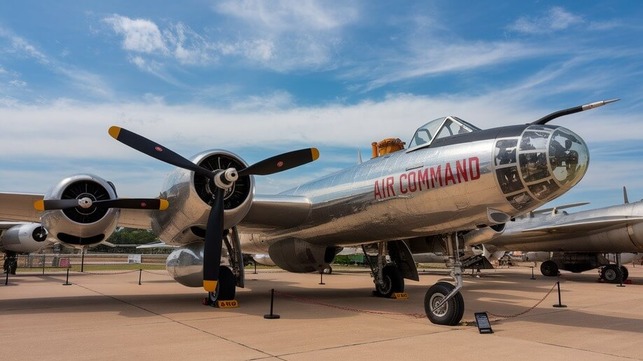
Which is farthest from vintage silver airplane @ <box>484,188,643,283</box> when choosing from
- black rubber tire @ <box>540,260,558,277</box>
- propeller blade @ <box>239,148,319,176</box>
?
propeller blade @ <box>239,148,319,176</box>

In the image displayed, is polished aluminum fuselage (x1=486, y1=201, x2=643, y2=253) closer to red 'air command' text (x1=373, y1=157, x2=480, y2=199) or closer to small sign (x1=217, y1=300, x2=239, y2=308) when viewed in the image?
red 'air command' text (x1=373, y1=157, x2=480, y2=199)

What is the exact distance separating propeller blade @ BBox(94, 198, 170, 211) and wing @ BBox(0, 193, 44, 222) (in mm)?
1900

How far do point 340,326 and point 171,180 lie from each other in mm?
A: 4846

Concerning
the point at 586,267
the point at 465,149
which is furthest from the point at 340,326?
the point at 586,267

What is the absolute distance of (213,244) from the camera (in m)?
9.23

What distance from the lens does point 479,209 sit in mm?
7797

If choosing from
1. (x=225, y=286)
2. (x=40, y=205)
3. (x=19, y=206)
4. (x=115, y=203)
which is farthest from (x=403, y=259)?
(x=19, y=206)

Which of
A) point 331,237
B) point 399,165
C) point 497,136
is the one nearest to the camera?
point 497,136

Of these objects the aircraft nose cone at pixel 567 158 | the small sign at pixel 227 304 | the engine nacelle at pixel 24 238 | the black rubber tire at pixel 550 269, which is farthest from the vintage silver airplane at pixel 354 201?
the black rubber tire at pixel 550 269

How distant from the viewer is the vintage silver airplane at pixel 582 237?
839 inches

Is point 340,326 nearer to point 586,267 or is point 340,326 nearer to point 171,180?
point 171,180

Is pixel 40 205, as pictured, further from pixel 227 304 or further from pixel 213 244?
pixel 227 304

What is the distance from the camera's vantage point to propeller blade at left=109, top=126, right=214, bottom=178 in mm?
9383

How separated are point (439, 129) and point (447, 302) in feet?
10.7
